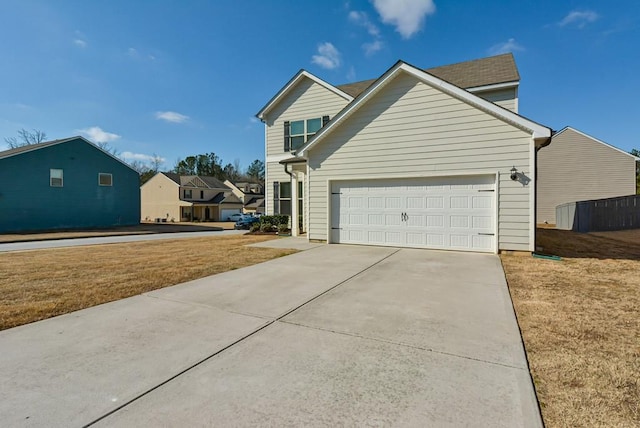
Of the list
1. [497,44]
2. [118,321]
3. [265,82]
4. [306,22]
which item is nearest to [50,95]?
[265,82]

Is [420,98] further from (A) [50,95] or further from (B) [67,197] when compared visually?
(B) [67,197]

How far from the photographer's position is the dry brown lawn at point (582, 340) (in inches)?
83.1

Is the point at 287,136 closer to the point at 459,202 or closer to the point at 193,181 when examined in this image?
the point at 459,202

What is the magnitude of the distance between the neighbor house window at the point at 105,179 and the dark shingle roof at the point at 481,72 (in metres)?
22.2

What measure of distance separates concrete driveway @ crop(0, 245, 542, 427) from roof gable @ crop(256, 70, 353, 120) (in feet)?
39.1

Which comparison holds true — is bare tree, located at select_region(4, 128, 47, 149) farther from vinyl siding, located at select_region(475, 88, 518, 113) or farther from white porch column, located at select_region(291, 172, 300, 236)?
vinyl siding, located at select_region(475, 88, 518, 113)

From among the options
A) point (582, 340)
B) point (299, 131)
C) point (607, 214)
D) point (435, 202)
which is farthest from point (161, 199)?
point (582, 340)

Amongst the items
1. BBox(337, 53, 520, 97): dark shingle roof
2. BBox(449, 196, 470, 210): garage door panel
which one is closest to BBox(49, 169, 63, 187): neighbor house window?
BBox(337, 53, 520, 97): dark shingle roof

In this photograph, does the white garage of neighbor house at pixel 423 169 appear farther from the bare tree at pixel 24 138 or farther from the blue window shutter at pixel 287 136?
the bare tree at pixel 24 138

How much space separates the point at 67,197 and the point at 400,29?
84.8 feet

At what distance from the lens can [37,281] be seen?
5.95 meters

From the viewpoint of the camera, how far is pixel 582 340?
3.16m

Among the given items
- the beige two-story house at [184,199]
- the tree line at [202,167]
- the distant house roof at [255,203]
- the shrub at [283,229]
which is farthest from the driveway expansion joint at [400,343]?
the tree line at [202,167]

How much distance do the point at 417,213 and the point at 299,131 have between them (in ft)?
27.6
